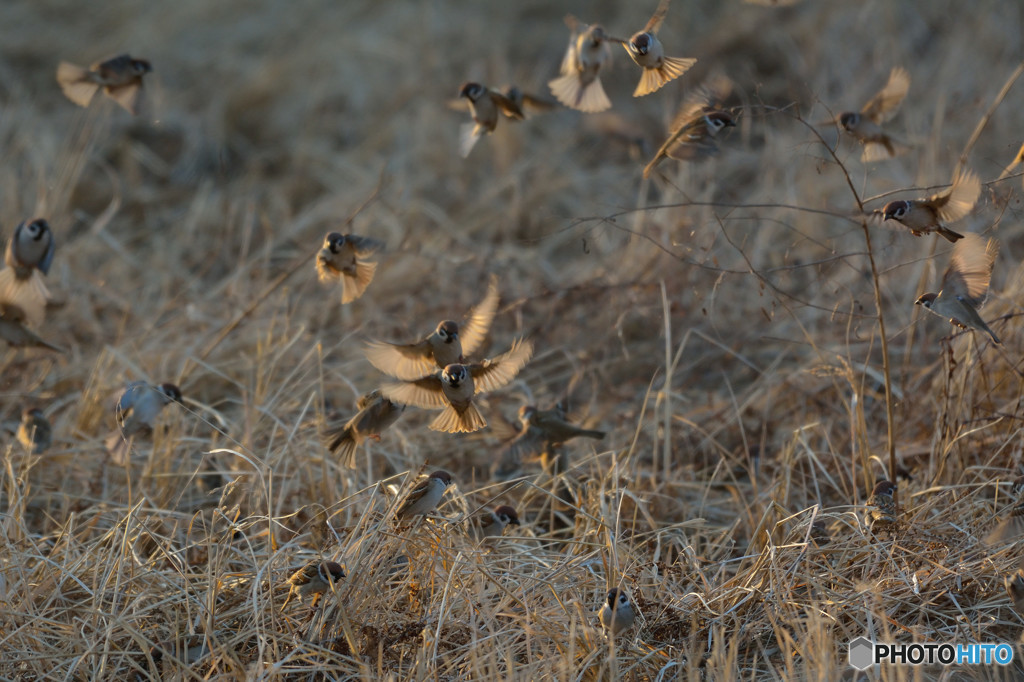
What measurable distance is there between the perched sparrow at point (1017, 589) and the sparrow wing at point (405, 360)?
168 cm

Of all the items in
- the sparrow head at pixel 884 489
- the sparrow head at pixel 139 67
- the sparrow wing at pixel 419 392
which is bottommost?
the sparrow head at pixel 884 489

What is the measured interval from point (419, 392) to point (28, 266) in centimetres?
174

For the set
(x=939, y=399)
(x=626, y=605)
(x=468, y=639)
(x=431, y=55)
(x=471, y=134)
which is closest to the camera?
(x=626, y=605)

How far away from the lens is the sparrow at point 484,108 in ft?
11.7

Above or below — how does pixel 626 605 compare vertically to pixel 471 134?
below

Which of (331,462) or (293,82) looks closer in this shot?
(331,462)

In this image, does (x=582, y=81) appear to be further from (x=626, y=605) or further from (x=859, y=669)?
(x=859, y=669)

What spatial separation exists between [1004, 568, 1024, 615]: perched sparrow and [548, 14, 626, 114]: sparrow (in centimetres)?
188

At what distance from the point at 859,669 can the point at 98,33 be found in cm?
912

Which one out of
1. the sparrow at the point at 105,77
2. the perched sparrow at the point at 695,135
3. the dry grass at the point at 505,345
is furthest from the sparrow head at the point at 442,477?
the sparrow at the point at 105,77

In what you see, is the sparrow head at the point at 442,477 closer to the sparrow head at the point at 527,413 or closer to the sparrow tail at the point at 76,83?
the sparrow head at the point at 527,413

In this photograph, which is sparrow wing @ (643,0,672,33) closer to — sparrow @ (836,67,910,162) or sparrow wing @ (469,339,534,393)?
sparrow @ (836,67,910,162)

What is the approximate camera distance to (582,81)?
3.41 m

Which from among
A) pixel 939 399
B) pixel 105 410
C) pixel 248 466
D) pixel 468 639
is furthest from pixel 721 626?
pixel 105 410
